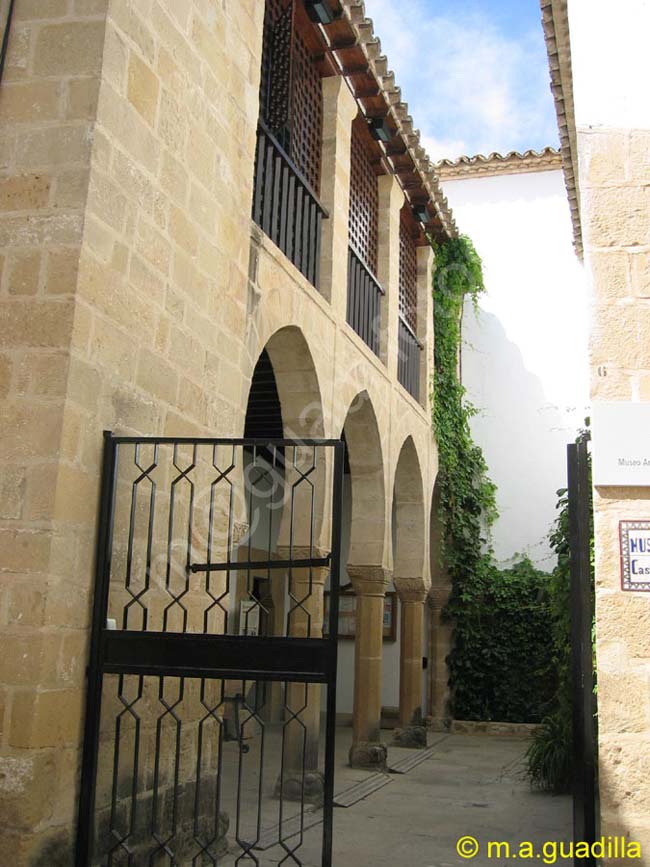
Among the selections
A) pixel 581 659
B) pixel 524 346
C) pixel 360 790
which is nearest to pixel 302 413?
pixel 360 790

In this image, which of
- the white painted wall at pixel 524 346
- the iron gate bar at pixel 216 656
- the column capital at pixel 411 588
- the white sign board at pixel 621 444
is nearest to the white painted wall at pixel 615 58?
the white sign board at pixel 621 444

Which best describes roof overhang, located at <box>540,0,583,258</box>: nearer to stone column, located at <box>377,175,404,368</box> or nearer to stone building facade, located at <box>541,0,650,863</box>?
stone column, located at <box>377,175,404,368</box>

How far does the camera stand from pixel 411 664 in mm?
11992

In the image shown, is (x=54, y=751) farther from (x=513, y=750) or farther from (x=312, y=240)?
(x=513, y=750)

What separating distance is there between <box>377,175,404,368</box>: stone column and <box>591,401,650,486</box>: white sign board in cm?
725

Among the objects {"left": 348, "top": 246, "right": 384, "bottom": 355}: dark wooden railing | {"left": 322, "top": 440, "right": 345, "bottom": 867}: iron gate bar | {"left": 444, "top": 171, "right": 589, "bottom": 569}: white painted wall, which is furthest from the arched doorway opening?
{"left": 322, "top": 440, "right": 345, "bottom": 867}: iron gate bar

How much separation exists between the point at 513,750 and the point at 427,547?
8.91 ft

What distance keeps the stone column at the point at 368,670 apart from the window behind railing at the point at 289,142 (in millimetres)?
3258

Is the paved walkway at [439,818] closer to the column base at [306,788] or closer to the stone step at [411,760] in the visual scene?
the stone step at [411,760]

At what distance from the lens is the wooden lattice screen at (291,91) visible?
7934mm

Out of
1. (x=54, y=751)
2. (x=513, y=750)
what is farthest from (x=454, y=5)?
(x=513, y=750)

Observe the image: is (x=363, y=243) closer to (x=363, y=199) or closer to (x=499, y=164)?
(x=363, y=199)

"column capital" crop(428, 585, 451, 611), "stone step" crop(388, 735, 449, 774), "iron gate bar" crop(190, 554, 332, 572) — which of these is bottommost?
"stone step" crop(388, 735, 449, 774)

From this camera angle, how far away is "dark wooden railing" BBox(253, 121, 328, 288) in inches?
295
